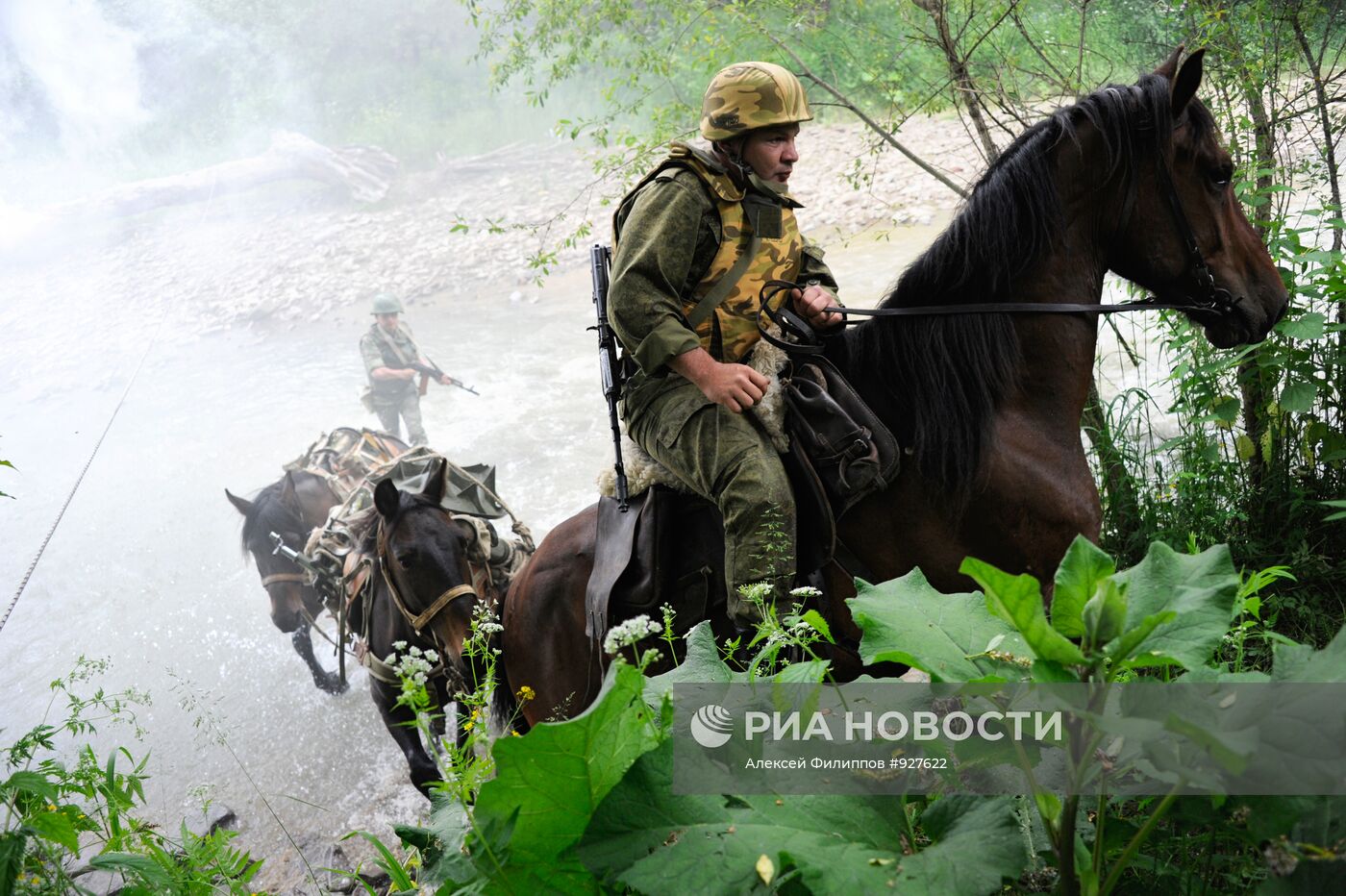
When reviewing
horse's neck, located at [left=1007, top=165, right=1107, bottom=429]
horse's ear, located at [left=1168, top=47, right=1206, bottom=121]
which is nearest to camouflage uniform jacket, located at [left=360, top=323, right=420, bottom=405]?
horse's neck, located at [left=1007, top=165, right=1107, bottom=429]

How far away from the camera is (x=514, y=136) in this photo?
18.5m

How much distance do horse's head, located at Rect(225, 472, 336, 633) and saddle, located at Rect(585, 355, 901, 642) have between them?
15.1ft

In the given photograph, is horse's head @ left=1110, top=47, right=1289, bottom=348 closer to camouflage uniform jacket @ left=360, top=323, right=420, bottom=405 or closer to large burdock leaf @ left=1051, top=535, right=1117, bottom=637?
large burdock leaf @ left=1051, top=535, right=1117, bottom=637

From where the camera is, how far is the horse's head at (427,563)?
418cm

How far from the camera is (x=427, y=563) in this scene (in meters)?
4.23

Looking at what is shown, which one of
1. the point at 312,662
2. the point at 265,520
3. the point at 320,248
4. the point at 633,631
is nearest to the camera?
the point at 633,631

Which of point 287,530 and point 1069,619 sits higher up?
point 1069,619

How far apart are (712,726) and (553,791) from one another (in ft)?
0.61

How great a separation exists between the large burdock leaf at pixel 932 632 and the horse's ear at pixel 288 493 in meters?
6.94

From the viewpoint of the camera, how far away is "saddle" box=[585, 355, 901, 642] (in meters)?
3.00

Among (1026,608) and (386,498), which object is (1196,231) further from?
(386,498)

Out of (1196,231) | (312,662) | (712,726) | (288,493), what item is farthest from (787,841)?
(312,662)

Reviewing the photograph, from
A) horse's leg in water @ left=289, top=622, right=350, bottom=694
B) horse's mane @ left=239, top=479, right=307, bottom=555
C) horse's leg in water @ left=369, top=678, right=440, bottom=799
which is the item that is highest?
horse's mane @ left=239, top=479, right=307, bottom=555

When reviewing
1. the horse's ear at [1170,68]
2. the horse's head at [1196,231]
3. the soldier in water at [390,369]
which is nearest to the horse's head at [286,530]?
the soldier in water at [390,369]
